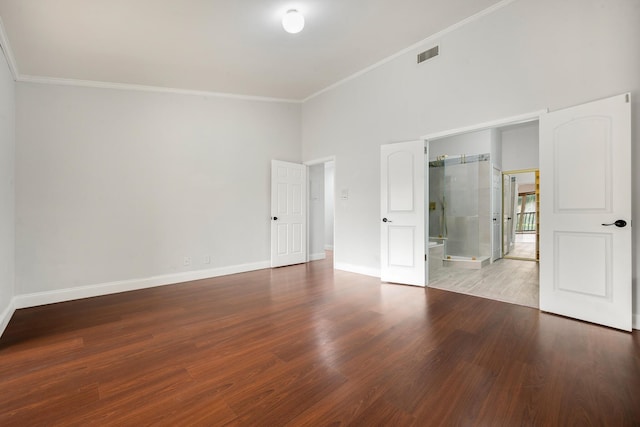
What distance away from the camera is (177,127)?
4547 millimetres

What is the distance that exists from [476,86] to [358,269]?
3192 millimetres

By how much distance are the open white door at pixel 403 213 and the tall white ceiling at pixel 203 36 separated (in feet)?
4.98

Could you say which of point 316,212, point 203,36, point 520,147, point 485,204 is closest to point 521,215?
point 520,147

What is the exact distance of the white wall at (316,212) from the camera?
6414 mm

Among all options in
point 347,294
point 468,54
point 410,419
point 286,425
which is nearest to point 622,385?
point 410,419

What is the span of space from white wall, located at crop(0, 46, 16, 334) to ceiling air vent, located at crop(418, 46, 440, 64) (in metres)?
4.85

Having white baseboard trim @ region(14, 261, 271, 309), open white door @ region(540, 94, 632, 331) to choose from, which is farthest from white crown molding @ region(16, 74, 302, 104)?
open white door @ region(540, 94, 632, 331)

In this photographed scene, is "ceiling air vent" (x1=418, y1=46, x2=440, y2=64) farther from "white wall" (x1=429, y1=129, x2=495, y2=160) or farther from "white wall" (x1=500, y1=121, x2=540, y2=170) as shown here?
"white wall" (x1=500, y1=121, x2=540, y2=170)

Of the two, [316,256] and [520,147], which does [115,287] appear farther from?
[520,147]

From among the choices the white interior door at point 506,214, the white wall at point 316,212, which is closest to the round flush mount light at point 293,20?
the white wall at point 316,212

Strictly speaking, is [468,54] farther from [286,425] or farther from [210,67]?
[286,425]

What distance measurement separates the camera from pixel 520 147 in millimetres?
6969

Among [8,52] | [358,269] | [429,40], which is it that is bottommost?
[358,269]

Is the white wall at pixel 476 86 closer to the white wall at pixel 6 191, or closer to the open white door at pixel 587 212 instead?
the open white door at pixel 587 212
